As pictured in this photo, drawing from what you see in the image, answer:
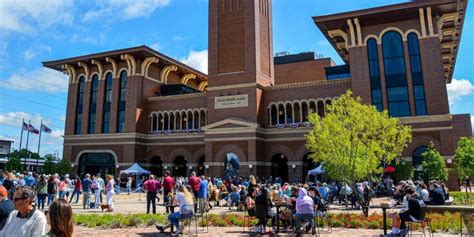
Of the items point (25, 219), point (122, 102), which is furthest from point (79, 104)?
point (25, 219)

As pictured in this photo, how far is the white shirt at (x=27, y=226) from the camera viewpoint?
175 inches

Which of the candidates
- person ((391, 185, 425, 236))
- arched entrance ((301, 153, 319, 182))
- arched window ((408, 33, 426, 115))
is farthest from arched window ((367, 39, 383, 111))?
person ((391, 185, 425, 236))

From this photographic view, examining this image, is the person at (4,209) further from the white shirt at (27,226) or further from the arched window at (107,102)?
the arched window at (107,102)

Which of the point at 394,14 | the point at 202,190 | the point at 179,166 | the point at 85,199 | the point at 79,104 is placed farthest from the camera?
the point at 79,104

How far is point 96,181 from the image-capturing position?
2117cm

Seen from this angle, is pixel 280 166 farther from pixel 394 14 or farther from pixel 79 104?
pixel 79 104

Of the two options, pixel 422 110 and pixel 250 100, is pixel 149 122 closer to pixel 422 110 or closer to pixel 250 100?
pixel 250 100

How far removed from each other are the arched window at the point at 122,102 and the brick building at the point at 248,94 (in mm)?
127

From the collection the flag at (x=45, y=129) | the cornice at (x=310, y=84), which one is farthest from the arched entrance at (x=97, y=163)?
the cornice at (x=310, y=84)

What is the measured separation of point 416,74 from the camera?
107 ft

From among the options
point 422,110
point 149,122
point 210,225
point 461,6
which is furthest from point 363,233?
point 149,122

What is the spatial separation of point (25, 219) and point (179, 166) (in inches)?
1544

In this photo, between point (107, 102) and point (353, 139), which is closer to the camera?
point (353, 139)

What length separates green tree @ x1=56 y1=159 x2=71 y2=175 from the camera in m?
43.0
